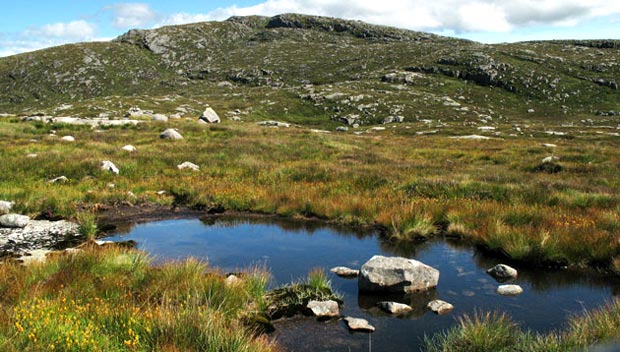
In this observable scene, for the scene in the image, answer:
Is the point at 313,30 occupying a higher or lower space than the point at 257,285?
higher

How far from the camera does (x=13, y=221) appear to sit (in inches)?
508

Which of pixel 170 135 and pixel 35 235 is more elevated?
pixel 170 135

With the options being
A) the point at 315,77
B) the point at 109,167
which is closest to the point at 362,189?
the point at 109,167

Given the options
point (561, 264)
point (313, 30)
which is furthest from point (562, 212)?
point (313, 30)

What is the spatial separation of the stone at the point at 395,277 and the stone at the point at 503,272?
1.62 metres

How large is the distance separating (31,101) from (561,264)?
441 ft

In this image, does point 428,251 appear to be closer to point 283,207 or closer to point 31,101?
point 283,207

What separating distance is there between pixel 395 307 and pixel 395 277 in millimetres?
902

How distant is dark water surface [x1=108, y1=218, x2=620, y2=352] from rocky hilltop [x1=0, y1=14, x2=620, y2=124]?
64.0 metres

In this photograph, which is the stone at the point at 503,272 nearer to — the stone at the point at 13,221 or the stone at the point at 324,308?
the stone at the point at 324,308

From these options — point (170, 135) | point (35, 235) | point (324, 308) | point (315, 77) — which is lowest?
point (35, 235)

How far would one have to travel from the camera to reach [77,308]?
6.06m

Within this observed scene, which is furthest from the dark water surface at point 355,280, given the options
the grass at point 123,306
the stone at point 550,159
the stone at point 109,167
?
the stone at point 550,159

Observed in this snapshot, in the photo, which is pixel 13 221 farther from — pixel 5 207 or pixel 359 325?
pixel 359 325
